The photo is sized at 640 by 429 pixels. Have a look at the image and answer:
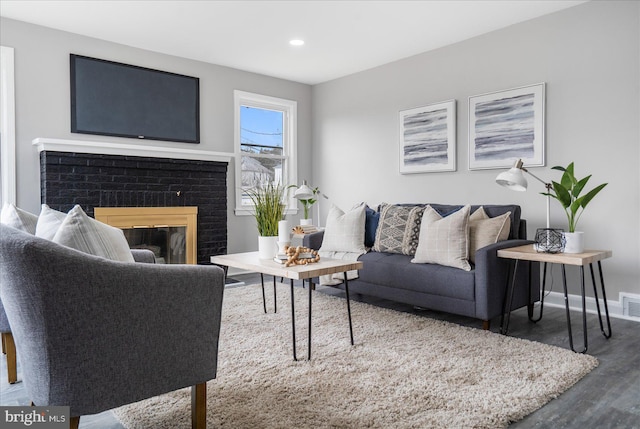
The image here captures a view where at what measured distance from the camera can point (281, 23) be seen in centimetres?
405

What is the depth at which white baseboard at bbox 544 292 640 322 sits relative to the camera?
137 inches

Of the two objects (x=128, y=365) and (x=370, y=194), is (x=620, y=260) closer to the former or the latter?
(x=370, y=194)

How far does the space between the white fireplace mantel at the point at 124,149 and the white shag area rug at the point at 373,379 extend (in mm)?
2170

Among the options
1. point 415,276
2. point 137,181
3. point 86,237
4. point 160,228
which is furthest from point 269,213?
point 160,228

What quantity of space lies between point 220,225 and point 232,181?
646mm

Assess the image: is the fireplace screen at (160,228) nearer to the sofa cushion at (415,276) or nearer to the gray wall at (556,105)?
the sofa cushion at (415,276)

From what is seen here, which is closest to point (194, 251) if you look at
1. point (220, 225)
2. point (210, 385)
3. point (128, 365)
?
point (220, 225)

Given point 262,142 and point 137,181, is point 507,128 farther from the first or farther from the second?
point 137,181

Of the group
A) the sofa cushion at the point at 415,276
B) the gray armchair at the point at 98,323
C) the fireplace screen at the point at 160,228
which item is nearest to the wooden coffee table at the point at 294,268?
the sofa cushion at the point at 415,276

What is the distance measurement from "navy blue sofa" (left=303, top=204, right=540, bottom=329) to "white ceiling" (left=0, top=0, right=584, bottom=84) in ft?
5.61

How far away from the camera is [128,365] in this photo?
140cm

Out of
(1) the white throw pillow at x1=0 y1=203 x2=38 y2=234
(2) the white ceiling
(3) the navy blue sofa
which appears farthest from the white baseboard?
(1) the white throw pillow at x1=0 y1=203 x2=38 y2=234

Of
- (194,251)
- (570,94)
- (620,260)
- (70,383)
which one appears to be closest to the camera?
(70,383)

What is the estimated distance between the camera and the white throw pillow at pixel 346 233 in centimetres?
406
